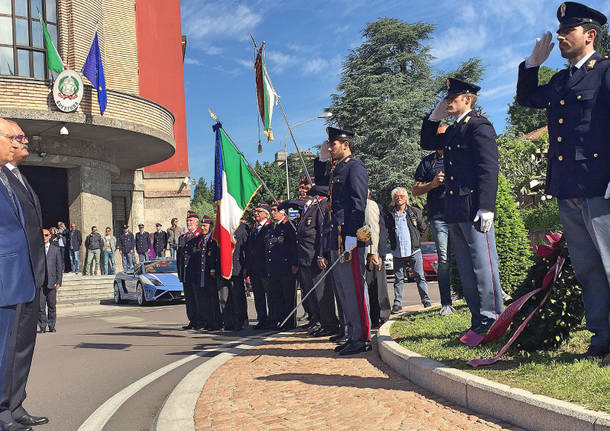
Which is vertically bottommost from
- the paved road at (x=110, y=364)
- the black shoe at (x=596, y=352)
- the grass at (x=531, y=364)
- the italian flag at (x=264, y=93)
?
the paved road at (x=110, y=364)

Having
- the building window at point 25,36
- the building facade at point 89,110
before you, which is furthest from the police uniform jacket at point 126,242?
the building window at point 25,36

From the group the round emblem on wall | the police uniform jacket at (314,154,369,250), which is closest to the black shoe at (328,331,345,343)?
the police uniform jacket at (314,154,369,250)

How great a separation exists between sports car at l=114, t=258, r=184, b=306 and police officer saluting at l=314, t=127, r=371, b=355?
11.2 m

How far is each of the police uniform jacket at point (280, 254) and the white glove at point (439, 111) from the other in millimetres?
4456

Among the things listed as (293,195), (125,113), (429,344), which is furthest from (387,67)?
(429,344)

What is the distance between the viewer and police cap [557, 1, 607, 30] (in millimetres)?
4184

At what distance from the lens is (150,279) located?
1752 cm

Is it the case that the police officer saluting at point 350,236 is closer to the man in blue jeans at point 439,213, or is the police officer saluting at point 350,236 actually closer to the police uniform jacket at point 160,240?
the man in blue jeans at point 439,213

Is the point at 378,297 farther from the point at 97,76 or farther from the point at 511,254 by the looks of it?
the point at 97,76

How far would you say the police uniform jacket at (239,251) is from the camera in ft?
34.3

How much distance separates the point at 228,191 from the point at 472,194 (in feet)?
14.9

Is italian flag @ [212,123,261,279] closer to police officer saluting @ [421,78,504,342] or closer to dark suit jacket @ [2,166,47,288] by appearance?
police officer saluting @ [421,78,504,342]

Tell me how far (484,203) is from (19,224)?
3453 mm

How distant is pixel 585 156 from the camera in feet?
13.7
